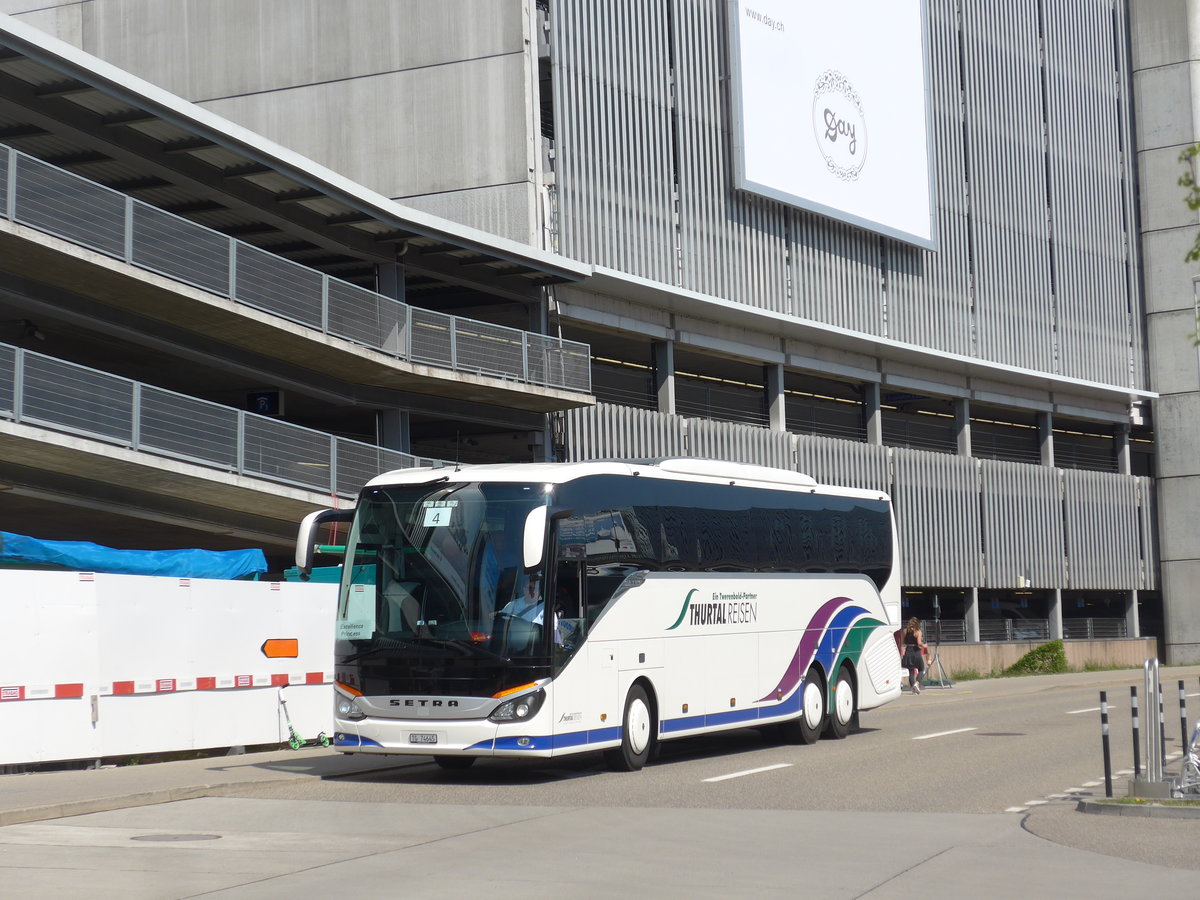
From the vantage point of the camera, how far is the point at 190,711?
65.5 feet

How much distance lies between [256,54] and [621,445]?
13.2m

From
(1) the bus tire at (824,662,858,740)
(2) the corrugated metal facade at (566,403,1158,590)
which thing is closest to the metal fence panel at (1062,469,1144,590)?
(2) the corrugated metal facade at (566,403,1158,590)

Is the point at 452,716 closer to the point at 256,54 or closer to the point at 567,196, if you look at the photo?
the point at 567,196

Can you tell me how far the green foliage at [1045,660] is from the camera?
1961 inches

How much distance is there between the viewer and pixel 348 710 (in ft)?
57.1

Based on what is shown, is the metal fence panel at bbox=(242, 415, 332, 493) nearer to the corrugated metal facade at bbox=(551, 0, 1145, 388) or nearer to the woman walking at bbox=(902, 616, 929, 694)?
the corrugated metal facade at bbox=(551, 0, 1145, 388)

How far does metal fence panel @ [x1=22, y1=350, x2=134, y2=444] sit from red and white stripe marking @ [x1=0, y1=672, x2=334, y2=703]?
5.03 meters

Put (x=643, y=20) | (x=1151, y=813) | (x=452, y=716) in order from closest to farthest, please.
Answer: (x=1151, y=813) < (x=452, y=716) < (x=643, y=20)

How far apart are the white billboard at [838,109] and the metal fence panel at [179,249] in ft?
57.3

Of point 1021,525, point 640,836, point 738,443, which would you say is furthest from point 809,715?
point 1021,525

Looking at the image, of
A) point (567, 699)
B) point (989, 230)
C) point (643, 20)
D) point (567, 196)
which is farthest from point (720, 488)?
point (989, 230)

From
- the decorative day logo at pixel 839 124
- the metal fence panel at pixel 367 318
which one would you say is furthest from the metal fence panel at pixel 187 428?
the decorative day logo at pixel 839 124

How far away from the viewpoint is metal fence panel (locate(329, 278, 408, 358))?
29.4 metres

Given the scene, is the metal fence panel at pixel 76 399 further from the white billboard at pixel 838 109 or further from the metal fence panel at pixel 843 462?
the metal fence panel at pixel 843 462
